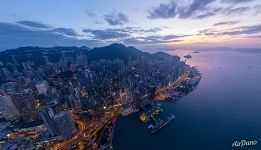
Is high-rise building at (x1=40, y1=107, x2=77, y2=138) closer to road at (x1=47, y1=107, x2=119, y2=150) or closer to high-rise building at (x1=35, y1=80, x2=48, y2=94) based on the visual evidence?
road at (x1=47, y1=107, x2=119, y2=150)

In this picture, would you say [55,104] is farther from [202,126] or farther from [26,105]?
[202,126]

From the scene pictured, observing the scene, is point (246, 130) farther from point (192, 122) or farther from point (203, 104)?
point (203, 104)

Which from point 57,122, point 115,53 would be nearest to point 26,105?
point 57,122

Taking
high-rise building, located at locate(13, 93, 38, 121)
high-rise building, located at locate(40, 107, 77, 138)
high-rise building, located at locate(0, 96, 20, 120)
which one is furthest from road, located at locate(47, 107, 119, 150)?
high-rise building, located at locate(0, 96, 20, 120)

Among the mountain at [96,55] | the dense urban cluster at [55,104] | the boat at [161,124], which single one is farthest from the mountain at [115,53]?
the boat at [161,124]

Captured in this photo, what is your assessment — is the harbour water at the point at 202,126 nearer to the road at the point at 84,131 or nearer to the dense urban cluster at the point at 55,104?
the road at the point at 84,131

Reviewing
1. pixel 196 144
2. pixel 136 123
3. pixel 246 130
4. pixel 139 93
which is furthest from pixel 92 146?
pixel 246 130
